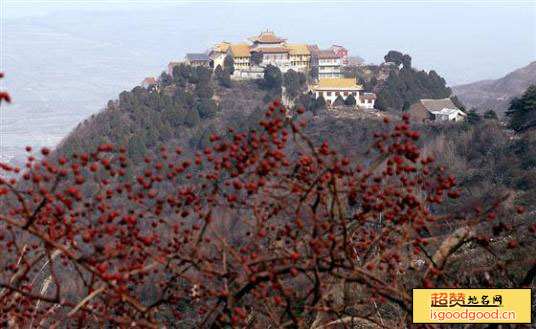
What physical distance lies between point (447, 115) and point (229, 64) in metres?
16.9

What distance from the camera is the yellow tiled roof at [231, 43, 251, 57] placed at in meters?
57.5

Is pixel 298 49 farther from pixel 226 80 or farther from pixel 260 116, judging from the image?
pixel 260 116

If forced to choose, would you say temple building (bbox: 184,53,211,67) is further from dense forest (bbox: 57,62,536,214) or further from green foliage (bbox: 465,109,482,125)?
green foliage (bbox: 465,109,482,125)

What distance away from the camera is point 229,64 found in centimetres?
5641

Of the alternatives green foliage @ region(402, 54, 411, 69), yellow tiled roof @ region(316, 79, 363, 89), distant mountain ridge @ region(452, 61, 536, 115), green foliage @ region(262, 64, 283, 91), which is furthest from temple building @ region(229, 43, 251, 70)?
distant mountain ridge @ region(452, 61, 536, 115)

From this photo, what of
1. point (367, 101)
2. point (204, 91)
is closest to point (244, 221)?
point (367, 101)

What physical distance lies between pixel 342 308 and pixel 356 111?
47601 millimetres

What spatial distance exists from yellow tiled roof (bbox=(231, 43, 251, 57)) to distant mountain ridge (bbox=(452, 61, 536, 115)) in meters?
39.1

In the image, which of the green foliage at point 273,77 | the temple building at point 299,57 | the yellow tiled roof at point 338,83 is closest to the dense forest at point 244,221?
the yellow tiled roof at point 338,83

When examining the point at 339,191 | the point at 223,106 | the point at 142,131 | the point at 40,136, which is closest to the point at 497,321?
the point at 339,191

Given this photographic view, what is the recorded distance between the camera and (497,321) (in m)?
2.96

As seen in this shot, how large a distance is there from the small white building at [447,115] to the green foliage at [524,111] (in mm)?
8711

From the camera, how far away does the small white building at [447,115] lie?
47.1 meters

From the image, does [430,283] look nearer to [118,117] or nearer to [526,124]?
[526,124]
